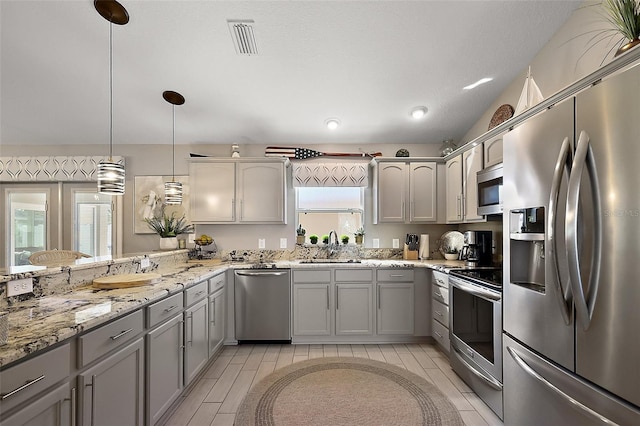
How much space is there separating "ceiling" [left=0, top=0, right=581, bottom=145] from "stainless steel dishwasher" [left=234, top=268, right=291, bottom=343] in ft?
6.49

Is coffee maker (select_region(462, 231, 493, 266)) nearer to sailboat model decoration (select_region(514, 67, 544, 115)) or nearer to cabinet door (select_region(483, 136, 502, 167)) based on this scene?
cabinet door (select_region(483, 136, 502, 167))

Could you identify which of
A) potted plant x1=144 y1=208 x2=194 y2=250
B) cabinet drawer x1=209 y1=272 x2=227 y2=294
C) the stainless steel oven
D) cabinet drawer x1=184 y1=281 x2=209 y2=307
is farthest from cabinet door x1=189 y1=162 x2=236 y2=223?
the stainless steel oven

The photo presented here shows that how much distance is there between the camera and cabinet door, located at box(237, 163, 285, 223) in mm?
3795

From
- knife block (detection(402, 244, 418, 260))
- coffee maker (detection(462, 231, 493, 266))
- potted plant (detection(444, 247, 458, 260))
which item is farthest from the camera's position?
knife block (detection(402, 244, 418, 260))

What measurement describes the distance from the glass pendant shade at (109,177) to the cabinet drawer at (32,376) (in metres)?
1.39

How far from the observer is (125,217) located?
13.5ft

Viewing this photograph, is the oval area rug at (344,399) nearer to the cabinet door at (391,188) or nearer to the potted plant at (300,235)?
the potted plant at (300,235)

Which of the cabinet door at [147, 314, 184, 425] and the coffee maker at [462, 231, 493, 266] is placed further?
the coffee maker at [462, 231, 493, 266]

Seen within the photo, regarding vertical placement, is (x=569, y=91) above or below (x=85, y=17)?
below

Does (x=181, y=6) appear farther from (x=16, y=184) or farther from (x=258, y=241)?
(x=16, y=184)

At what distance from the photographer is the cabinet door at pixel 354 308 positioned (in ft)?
11.1

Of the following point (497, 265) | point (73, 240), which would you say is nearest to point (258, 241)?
point (73, 240)

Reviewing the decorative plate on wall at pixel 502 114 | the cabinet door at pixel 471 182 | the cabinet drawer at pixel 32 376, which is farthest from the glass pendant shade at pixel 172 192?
the decorative plate on wall at pixel 502 114

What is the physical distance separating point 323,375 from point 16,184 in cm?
511
